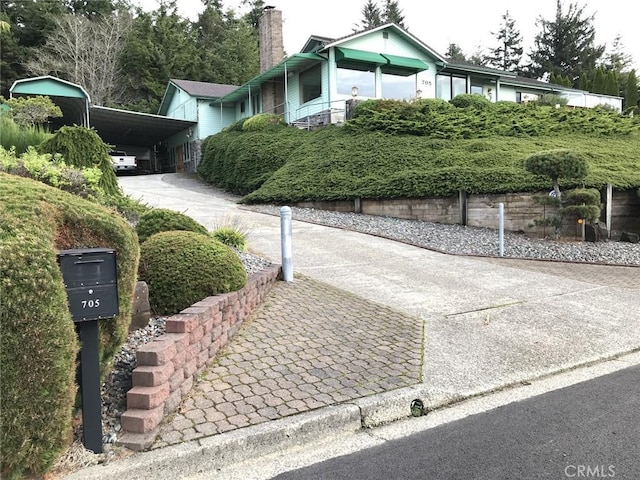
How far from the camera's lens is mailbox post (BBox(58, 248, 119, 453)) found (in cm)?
279

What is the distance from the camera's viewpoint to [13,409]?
2451 mm

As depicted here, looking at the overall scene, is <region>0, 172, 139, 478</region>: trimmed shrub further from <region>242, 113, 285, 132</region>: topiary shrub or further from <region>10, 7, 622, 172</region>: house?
<region>242, 113, 285, 132</region>: topiary shrub

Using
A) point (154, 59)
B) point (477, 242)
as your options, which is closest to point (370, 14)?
point (154, 59)

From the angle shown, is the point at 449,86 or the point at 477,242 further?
the point at 449,86

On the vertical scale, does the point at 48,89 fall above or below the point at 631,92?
below

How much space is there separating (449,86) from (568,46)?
35787mm

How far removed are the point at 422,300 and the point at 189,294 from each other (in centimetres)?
342

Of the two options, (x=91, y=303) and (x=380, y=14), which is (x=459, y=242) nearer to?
(x=91, y=303)

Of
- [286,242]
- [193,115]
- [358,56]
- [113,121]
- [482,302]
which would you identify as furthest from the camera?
[193,115]

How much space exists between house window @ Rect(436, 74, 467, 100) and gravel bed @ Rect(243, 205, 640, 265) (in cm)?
1683

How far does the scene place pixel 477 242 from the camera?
37.6ft

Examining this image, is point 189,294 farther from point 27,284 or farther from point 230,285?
point 27,284

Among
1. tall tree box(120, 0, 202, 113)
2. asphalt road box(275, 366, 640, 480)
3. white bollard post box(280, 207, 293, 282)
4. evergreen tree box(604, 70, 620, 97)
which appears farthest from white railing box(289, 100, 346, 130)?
evergreen tree box(604, 70, 620, 97)

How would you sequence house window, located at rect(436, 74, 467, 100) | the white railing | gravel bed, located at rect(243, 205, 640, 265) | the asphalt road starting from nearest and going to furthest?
1. the asphalt road
2. gravel bed, located at rect(243, 205, 640, 265)
3. the white railing
4. house window, located at rect(436, 74, 467, 100)
